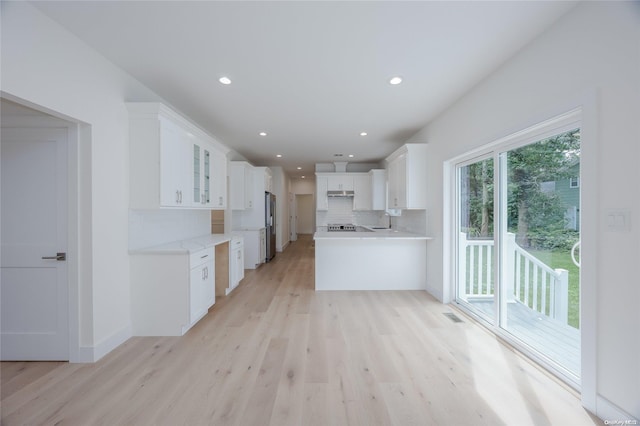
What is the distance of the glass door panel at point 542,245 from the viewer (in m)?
1.97

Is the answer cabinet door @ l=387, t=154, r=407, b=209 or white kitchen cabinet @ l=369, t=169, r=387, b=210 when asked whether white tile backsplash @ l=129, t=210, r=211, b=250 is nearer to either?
cabinet door @ l=387, t=154, r=407, b=209

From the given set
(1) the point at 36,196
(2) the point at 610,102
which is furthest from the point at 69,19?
(2) the point at 610,102

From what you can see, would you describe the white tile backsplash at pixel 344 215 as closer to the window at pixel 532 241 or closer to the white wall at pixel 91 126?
the window at pixel 532 241

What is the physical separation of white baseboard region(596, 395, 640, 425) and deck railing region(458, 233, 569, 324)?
2.03 feet

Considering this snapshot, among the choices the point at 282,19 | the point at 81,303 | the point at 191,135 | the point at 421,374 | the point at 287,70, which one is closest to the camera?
the point at 282,19

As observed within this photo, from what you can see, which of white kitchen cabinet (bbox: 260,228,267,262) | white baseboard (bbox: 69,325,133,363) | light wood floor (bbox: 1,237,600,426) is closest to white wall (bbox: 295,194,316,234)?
white kitchen cabinet (bbox: 260,228,267,262)

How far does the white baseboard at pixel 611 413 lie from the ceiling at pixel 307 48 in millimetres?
2559

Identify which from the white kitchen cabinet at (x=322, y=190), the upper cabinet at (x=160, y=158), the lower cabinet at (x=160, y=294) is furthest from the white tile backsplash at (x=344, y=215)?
the lower cabinet at (x=160, y=294)

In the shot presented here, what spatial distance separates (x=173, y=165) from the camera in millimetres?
2924

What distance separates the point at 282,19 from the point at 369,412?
276 centimetres

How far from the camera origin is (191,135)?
3289mm

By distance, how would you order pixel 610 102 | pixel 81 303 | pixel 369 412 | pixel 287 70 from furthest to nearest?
pixel 287 70
pixel 81 303
pixel 369 412
pixel 610 102

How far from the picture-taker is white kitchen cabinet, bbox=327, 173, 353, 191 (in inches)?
278

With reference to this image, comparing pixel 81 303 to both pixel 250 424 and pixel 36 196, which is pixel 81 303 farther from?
pixel 250 424
